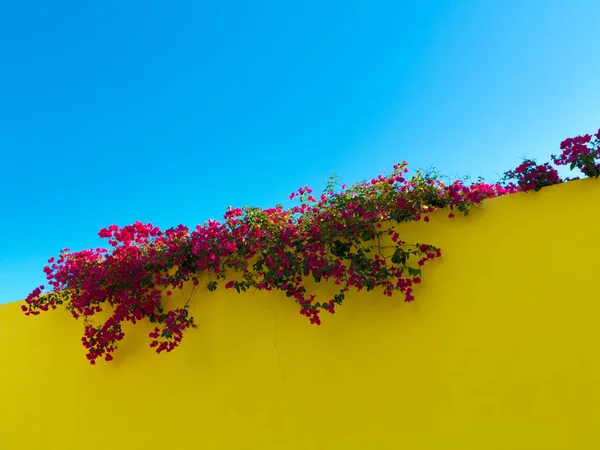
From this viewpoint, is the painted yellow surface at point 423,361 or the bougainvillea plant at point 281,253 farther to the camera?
the bougainvillea plant at point 281,253

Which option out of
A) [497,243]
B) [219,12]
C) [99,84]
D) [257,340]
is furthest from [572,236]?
[99,84]

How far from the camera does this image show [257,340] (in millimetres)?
3408

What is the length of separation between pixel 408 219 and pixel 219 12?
364 cm

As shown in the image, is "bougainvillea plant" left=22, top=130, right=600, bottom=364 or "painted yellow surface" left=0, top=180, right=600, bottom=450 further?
"bougainvillea plant" left=22, top=130, right=600, bottom=364

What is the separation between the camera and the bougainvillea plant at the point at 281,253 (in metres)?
2.96

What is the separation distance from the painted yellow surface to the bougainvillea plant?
14 cm

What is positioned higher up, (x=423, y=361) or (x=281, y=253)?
(x=281, y=253)

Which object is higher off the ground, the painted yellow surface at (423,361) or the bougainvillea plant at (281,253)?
the bougainvillea plant at (281,253)

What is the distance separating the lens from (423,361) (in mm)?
2787

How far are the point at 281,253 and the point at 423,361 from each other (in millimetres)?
1242

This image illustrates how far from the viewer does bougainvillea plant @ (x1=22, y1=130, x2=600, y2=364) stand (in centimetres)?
296

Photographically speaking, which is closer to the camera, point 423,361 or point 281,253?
point 423,361

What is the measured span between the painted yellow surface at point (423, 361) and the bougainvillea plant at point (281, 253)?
14cm

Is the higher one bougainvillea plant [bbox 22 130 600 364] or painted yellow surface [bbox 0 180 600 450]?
bougainvillea plant [bbox 22 130 600 364]
